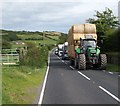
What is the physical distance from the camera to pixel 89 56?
35.0 meters

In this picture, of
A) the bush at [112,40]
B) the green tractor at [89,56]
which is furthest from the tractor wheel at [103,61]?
the bush at [112,40]

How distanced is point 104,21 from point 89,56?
68.5ft

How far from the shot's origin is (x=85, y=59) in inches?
1350

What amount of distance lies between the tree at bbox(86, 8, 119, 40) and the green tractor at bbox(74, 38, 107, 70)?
53.4ft

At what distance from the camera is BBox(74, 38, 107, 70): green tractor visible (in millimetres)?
34031

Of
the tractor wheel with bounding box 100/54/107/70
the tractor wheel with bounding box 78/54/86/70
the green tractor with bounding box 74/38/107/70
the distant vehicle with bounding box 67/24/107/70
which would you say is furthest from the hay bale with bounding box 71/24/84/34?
the tractor wheel with bounding box 100/54/107/70

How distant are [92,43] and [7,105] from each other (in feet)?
78.8

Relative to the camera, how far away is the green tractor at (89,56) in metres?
34.0

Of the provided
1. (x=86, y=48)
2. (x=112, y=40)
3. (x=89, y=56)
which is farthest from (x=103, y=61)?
(x=112, y=40)

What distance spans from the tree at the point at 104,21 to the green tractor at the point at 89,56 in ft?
53.4

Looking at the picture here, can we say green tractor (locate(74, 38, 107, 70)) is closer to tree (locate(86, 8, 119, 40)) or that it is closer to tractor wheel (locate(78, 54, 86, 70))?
tractor wheel (locate(78, 54, 86, 70))

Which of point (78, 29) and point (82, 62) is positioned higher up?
point (78, 29)

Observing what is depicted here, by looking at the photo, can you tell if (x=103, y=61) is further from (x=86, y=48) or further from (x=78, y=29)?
(x=78, y=29)

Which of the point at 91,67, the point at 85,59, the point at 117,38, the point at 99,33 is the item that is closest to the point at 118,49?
the point at 117,38
